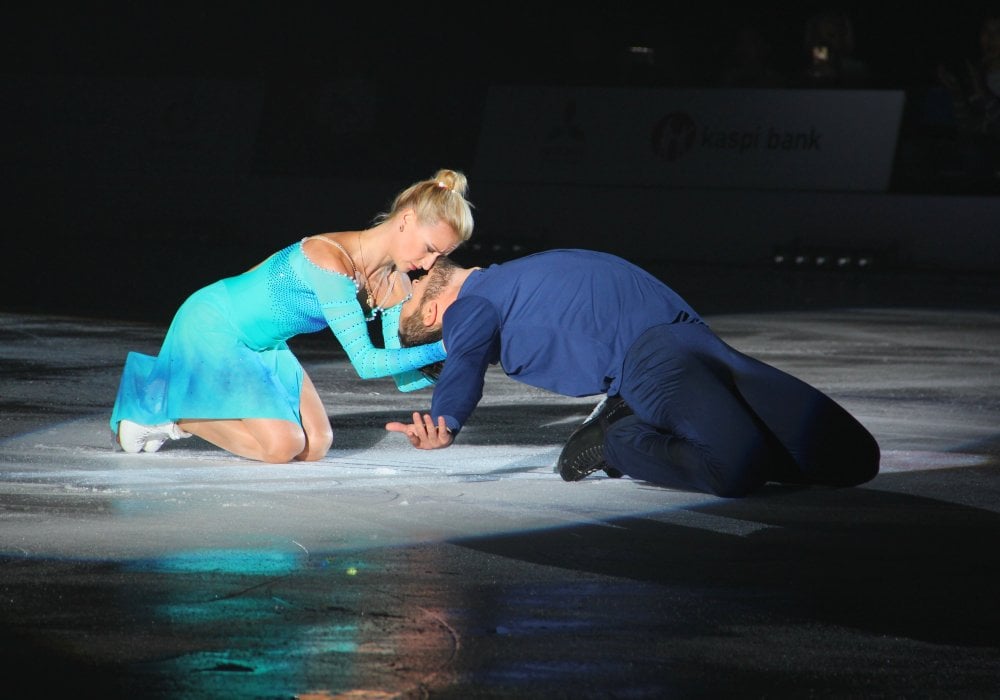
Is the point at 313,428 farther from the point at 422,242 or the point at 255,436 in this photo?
the point at 422,242

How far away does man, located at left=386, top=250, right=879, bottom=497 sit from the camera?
15.2ft

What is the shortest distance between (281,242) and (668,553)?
14695 millimetres

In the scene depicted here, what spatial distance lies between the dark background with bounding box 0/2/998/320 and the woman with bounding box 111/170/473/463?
10337 millimetres

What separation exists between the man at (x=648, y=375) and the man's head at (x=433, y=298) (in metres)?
0.07

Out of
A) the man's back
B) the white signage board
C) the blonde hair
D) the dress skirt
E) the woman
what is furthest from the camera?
the white signage board

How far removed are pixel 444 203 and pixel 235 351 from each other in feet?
3.54

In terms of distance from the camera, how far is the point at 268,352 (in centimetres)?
566

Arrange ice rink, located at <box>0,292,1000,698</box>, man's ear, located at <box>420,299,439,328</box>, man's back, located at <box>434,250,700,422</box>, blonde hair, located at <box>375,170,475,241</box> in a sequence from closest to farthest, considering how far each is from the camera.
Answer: ice rink, located at <box>0,292,1000,698</box>
man's back, located at <box>434,250,700,422</box>
blonde hair, located at <box>375,170,475,241</box>
man's ear, located at <box>420,299,439,328</box>

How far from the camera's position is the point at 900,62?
60.1 ft

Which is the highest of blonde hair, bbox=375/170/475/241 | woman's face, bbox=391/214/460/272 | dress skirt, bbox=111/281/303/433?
blonde hair, bbox=375/170/475/241

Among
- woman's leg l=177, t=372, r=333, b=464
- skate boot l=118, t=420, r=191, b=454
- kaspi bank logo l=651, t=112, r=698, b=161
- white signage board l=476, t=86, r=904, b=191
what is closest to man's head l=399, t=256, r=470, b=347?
woman's leg l=177, t=372, r=333, b=464

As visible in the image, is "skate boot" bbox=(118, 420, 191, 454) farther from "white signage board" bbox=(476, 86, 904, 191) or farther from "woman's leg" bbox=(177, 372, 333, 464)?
"white signage board" bbox=(476, 86, 904, 191)

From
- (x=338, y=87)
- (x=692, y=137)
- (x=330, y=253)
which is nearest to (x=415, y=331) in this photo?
(x=330, y=253)

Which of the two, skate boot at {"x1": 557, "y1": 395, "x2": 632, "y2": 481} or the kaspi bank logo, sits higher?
the kaspi bank logo
